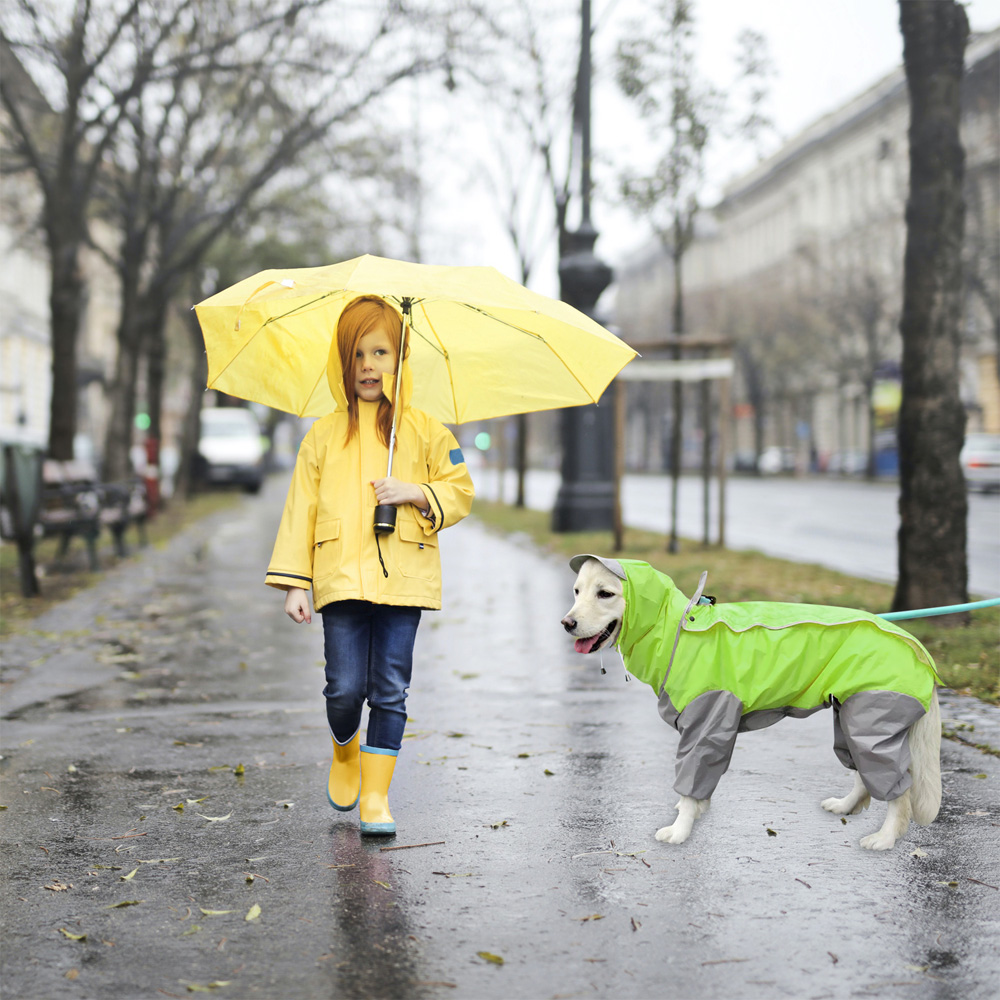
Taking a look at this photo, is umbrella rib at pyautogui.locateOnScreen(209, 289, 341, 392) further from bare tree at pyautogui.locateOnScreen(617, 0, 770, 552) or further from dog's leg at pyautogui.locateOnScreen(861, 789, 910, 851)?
bare tree at pyautogui.locateOnScreen(617, 0, 770, 552)

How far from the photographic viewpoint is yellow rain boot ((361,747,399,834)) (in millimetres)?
4297

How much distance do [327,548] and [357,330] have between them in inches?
28.4

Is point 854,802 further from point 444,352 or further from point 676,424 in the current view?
point 676,424

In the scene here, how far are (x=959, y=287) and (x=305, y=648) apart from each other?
4914 mm

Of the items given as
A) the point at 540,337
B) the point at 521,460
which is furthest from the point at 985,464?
the point at 540,337

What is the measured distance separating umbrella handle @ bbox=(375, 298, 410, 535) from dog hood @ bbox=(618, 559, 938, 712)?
761 mm

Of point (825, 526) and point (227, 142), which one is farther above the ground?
point (227, 142)

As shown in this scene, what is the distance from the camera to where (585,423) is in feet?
57.2

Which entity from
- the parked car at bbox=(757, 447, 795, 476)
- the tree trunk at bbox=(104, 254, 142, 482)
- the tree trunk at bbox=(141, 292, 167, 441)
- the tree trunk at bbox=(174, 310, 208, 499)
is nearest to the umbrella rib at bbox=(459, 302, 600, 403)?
the tree trunk at bbox=(104, 254, 142, 482)

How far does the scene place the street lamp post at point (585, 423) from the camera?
16.5 m

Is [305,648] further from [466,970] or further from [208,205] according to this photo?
[208,205]

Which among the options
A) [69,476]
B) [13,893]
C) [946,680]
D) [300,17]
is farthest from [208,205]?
[13,893]

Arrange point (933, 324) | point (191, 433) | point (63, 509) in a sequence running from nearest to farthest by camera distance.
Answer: point (933, 324), point (63, 509), point (191, 433)

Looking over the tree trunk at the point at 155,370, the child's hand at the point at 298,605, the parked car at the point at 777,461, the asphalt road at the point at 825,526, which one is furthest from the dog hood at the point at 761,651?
the parked car at the point at 777,461
